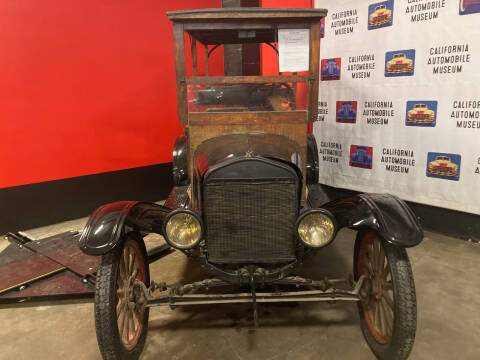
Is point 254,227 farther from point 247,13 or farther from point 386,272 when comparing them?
point 247,13

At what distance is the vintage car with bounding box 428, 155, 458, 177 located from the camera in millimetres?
3162

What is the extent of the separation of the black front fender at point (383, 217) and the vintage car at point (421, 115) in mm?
1756

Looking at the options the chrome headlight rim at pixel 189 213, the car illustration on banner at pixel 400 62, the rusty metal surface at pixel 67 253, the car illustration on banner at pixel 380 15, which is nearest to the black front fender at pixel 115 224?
the chrome headlight rim at pixel 189 213

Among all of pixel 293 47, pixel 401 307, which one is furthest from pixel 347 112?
pixel 401 307

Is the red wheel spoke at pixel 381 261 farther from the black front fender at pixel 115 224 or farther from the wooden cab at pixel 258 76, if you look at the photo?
the black front fender at pixel 115 224

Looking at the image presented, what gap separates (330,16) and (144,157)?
2.74 metres

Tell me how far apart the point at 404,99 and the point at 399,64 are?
339 mm

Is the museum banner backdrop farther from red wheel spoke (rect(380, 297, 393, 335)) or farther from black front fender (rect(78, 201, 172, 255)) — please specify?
black front fender (rect(78, 201, 172, 255))

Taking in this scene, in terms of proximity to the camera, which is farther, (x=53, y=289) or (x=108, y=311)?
(x=53, y=289)

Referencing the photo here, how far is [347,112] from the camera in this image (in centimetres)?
388

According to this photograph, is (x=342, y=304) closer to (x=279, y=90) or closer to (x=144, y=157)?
(x=279, y=90)

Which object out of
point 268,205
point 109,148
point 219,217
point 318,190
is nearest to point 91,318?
point 219,217

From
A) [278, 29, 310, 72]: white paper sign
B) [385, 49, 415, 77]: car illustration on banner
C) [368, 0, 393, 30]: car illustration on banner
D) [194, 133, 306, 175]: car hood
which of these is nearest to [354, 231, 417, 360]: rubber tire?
[194, 133, 306, 175]: car hood

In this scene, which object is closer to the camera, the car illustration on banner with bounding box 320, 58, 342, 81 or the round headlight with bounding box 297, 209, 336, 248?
the round headlight with bounding box 297, 209, 336, 248
